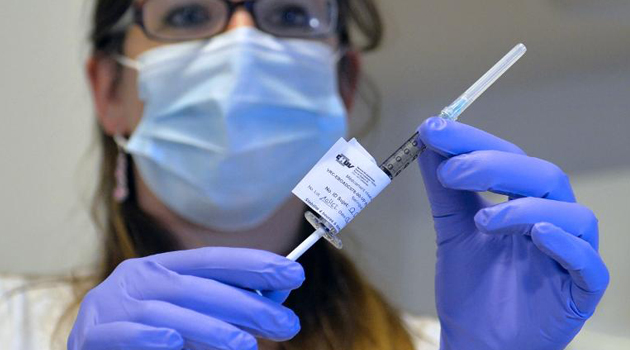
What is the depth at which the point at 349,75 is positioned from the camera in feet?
4.51

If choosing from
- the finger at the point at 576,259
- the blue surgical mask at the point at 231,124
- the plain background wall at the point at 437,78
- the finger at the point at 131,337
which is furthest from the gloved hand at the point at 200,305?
the plain background wall at the point at 437,78

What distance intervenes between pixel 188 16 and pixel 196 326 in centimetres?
64

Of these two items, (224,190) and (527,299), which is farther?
(224,190)

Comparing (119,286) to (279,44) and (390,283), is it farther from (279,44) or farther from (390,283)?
(390,283)

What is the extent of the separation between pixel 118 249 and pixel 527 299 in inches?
29.8

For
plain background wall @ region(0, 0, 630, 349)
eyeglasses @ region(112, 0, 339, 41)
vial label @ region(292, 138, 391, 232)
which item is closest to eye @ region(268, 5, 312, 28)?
eyeglasses @ region(112, 0, 339, 41)

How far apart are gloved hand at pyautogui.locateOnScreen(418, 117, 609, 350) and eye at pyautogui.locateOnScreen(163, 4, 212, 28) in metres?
0.54

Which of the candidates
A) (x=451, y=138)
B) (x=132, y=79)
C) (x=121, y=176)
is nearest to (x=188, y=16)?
(x=132, y=79)

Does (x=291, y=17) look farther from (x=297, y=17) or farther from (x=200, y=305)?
(x=200, y=305)

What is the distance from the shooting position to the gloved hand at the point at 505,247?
0.75m

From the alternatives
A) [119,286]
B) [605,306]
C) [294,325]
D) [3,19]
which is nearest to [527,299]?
[294,325]

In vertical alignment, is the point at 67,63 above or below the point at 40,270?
above

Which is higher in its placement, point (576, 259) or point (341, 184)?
point (576, 259)

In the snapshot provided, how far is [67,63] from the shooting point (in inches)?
64.3
